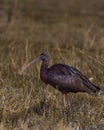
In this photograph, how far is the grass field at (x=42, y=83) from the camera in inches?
297

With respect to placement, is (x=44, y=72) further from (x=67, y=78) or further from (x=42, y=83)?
(x=42, y=83)

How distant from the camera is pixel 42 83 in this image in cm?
985

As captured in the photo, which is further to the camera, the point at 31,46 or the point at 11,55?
the point at 31,46

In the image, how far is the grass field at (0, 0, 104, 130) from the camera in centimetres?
754

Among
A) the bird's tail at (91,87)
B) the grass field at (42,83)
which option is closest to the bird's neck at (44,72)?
the grass field at (42,83)

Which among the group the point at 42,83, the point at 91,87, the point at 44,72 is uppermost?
the point at 91,87

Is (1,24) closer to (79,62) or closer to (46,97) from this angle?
(79,62)

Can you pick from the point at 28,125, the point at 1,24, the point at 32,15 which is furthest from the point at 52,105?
the point at 32,15

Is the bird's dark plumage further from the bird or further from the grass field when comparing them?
the grass field

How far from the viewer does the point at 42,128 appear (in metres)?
7.19

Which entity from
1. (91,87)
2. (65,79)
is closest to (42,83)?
(65,79)

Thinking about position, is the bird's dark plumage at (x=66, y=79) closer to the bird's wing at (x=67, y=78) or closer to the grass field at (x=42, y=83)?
the bird's wing at (x=67, y=78)

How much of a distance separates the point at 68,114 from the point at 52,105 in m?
0.30

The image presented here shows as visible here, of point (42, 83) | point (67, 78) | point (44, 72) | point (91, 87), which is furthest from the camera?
point (42, 83)
